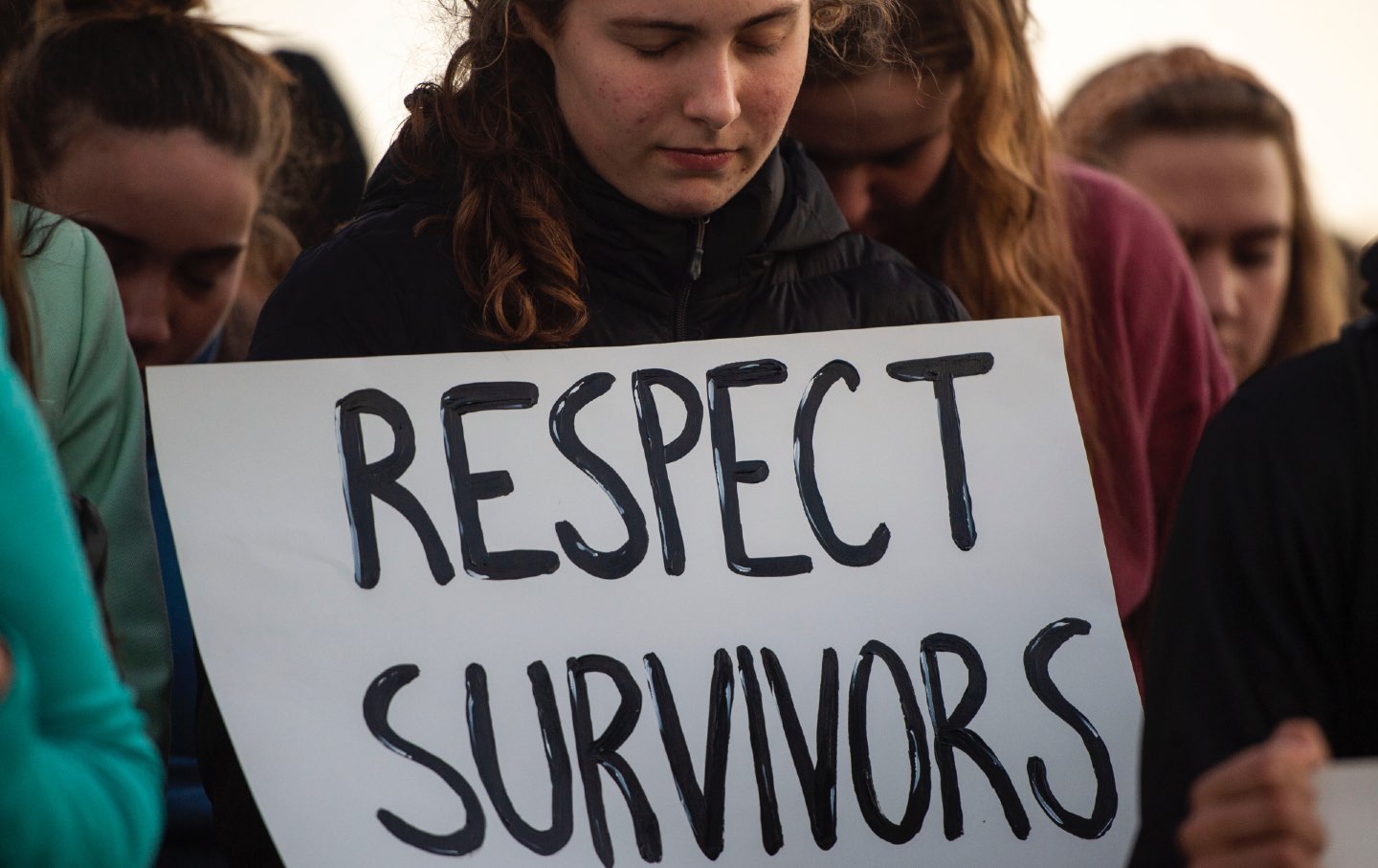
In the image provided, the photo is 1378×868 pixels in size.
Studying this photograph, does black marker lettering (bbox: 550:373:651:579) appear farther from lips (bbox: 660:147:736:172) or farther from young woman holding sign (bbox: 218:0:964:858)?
lips (bbox: 660:147:736:172)

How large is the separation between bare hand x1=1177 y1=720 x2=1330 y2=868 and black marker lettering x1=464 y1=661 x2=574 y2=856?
1.98ft

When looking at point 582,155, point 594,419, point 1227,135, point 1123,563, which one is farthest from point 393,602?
point 1227,135

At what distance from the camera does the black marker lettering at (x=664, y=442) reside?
5.21 feet

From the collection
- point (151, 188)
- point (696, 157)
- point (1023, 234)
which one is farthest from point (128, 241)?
point (1023, 234)

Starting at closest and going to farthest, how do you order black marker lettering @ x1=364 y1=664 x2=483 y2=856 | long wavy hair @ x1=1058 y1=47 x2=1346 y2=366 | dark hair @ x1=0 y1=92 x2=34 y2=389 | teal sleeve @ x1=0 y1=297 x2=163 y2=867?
teal sleeve @ x1=0 y1=297 x2=163 y2=867, dark hair @ x1=0 y1=92 x2=34 y2=389, black marker lettering @ x1=364 y1=664 x2=483 y2=856, long wavy hair @ x1=1058 y1=47 x2=1346 y2=366

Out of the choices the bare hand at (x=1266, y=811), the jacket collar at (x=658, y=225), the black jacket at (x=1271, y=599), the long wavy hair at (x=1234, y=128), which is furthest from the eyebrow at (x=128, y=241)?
the long wavy hair at (x=1234, y=128)

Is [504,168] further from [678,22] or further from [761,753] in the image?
[761,753]

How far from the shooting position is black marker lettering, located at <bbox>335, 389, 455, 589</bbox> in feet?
5.02

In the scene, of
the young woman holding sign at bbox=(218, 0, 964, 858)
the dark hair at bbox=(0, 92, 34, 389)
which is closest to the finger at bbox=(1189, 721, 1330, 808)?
the young woman holding sign at bbox=(218, 0, 964, 858)

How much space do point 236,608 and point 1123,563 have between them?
3.80 ft

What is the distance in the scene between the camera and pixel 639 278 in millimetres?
1730

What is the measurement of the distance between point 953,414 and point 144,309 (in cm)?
106

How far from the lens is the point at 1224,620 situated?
1149 mm

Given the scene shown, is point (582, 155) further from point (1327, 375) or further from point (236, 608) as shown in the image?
point (1327, 375)
